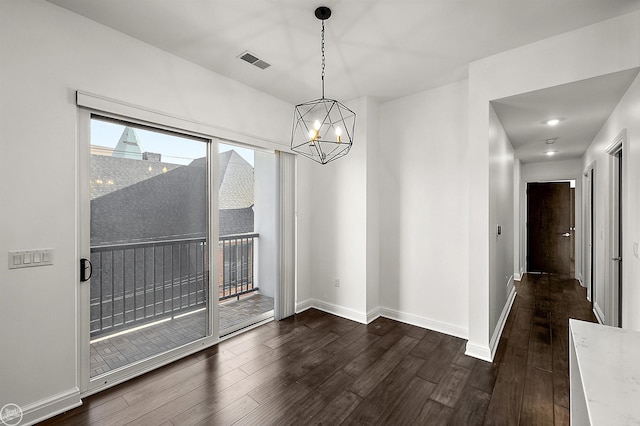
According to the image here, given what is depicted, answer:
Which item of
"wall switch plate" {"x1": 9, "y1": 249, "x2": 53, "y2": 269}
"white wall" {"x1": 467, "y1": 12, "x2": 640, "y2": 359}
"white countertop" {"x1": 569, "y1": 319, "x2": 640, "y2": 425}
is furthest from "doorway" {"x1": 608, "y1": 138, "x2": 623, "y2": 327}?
"wall switch plate" {"x1": 9, "y1": 249, "x2": 53, "y2": 269}

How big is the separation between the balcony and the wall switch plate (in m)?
0.30

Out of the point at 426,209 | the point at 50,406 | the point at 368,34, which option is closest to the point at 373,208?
the point at 426,209

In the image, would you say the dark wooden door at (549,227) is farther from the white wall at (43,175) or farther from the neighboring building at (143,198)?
the white wall at (43,175)

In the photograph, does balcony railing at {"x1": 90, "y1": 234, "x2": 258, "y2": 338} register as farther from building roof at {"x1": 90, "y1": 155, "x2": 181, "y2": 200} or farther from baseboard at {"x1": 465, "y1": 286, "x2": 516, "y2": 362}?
baseboard at {"x1": 465, "y1": 286, "x2": 516, "y2": 362}

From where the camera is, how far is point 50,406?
2.04 metres

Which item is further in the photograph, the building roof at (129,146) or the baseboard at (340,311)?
the baseboard at (340,311)

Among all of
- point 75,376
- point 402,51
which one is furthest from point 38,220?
point 402,51

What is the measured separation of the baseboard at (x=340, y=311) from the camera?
3.77m

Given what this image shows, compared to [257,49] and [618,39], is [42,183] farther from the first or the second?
[618,39]

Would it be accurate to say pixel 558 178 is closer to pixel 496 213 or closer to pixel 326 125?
pixel 496 213

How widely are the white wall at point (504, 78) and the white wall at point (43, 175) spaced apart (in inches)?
129

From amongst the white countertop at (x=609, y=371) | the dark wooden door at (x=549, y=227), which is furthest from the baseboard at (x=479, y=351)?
the dark wooden door at (x=549, y=227)

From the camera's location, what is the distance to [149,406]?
2.14 m

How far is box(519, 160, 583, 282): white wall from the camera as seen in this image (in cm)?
585
